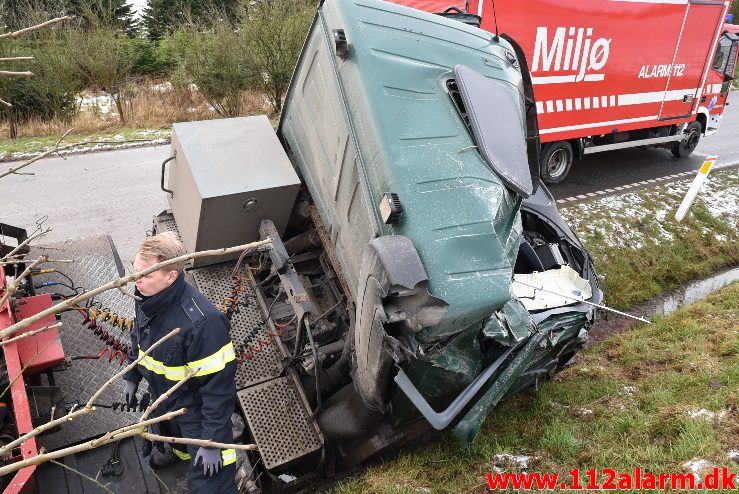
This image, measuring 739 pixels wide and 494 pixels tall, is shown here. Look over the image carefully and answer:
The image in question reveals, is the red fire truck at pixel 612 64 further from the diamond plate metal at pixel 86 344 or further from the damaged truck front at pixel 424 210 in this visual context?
the diamond plate metal at pixel 86 344

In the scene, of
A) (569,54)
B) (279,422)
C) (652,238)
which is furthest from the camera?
(569,54)

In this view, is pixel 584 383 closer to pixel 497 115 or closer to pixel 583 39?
pixel 497 115

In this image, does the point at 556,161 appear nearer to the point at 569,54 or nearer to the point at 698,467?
the point at 569,54

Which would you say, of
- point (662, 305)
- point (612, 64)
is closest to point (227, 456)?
point (662, 305)

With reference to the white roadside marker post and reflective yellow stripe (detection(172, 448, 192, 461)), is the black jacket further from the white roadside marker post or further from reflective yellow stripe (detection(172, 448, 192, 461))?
the white roadside marker post

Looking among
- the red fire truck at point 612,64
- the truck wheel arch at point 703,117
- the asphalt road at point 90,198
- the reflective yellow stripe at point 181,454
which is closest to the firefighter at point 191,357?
the reflective yellow stripe at point 181,454

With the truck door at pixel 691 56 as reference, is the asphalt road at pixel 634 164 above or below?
below

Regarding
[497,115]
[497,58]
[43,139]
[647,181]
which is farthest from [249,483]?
[43,139]

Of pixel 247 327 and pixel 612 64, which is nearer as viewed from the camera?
pixel 247 327

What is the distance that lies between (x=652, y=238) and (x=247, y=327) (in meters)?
5.39

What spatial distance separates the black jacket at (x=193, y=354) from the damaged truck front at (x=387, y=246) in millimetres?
630

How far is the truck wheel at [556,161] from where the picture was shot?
8125 millimetres

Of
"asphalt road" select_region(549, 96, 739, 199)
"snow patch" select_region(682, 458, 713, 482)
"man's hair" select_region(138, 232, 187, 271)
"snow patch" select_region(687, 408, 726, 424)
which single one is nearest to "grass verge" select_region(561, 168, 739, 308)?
"asphalt road" select_region(549, 96, 739, 199)

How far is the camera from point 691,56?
29.6 feet
